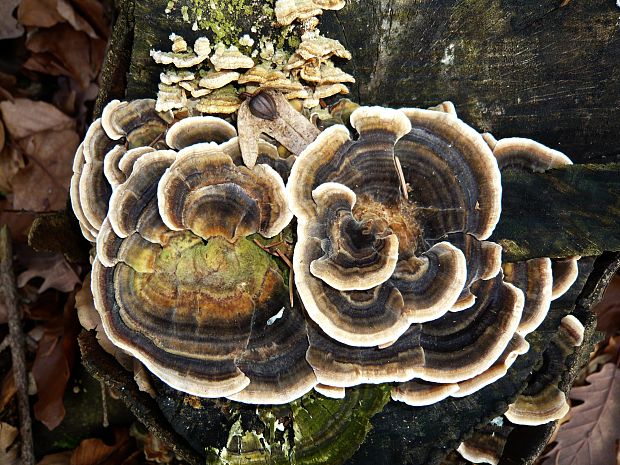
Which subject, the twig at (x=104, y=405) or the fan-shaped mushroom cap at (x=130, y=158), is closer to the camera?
the fan-shaped mushroom cap at (x=130, y=158)

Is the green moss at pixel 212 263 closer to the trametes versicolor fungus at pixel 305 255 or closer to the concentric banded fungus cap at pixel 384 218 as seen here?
the trametes versicolor fungus at pixel 305 255

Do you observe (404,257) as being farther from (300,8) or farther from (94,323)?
(94,323)

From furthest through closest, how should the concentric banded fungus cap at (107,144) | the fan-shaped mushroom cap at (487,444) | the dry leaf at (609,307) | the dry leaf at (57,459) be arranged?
the dry leaf at (609,307) → the dry leaf at (57,459) → the fan-shaped mushroom cap at (487,444) → the concentric banded fungus cap at (107,144)

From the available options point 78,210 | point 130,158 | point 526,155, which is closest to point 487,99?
A: point 526,155

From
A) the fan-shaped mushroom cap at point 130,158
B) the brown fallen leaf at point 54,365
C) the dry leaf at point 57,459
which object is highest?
the fan-shaped mushroom cap at point 130,158

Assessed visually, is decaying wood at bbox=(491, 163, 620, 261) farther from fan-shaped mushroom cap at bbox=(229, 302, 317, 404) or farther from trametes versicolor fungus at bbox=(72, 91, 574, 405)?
fan-shaped mushroom cap at bbox=(229, 302, 317, 404)

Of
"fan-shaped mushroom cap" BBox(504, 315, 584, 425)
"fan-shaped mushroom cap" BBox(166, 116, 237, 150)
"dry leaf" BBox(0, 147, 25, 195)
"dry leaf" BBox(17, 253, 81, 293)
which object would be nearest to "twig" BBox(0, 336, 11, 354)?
"dry leaf" BBox(17, 253, 81, 293)

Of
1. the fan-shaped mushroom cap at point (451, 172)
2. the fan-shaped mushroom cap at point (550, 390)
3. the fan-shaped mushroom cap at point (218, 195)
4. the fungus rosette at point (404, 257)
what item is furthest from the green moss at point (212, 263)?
the fan-shaped mushroom cap at point (550, 390)
